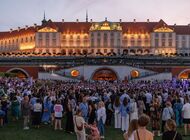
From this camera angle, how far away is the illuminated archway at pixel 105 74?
287ft

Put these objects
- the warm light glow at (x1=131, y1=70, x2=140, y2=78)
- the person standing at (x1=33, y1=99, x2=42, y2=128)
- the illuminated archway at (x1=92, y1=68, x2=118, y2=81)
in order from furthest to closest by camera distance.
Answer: the illuminated archway at (x1=92, y1=68, x2=118, y2=81) → the warm light glow at (x1=131, y1=70, x2=140, y2=78) → the person standing at (x1=33, y1=99, x2=42, y2=128)

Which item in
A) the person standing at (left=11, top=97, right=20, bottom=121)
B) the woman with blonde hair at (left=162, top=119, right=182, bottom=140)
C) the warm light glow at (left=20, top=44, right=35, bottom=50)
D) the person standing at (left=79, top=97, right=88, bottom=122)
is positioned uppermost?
the warm light glow at (left=20, top=44, right=35, bottom=50)

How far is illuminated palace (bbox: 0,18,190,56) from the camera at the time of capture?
429 feet

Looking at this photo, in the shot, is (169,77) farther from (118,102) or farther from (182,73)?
(118,102)

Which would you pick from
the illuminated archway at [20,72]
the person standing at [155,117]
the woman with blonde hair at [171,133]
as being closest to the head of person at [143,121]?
the woman with blonde hair at [171,133]

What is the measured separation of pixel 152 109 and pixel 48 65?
72.9 metres

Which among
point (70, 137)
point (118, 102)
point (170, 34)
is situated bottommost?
point (70, 137)

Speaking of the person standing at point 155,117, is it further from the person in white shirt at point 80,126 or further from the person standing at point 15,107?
the person standing at point 15,107

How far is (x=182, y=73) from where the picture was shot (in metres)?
89.3

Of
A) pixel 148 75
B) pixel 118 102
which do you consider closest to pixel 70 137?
pixel 118 102

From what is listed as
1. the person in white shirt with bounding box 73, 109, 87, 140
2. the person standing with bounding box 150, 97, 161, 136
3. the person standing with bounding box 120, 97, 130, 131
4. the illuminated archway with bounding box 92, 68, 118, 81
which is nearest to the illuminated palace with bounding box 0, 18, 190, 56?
the illuminated archway with bounding box 92, 68, 118, 81

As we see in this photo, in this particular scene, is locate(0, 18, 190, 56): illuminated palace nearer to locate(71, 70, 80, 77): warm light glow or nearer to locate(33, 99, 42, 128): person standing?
locate(71, 70, 80, 77): warm light glow

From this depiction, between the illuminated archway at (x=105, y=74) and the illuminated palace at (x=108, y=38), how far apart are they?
3865 cm

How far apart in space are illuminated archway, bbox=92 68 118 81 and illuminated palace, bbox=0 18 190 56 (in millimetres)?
38651
